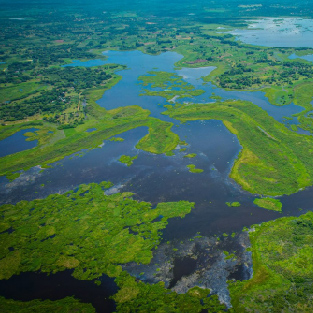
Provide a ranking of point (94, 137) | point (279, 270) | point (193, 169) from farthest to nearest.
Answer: point (94, 137) < point (193, 169) < point (279, 270)

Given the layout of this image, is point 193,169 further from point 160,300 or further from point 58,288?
point 58,288

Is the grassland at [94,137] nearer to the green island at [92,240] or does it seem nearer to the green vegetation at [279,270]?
the green island at [92,240]

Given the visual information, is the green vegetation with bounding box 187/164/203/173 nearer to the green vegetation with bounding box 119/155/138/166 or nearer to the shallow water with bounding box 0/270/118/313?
the green vegetation with bounding box 119/155/138/166

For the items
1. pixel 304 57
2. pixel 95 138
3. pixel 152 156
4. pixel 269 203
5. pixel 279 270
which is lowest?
pixel 279 270

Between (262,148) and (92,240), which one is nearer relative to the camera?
(92,240)

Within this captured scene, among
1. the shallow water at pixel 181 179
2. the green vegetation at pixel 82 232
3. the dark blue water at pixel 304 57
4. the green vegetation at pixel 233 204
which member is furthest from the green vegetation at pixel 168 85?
the dark blue water at pixel 304 57

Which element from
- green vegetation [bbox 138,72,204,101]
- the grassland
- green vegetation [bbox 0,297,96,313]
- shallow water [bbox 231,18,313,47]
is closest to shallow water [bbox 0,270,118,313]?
green vegetation [bbox 0,297,96,313]

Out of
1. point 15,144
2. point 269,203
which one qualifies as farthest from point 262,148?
point 15,144
